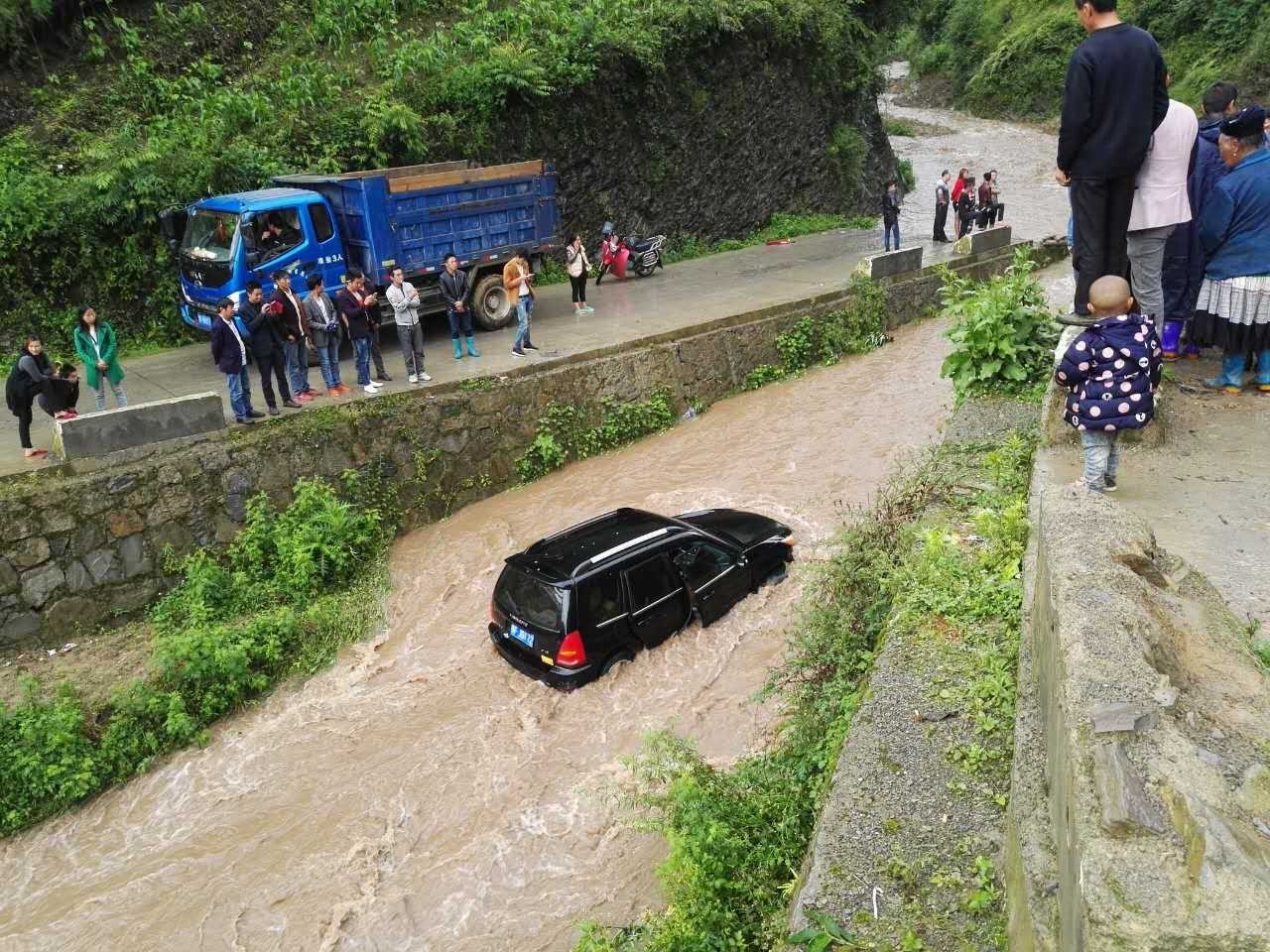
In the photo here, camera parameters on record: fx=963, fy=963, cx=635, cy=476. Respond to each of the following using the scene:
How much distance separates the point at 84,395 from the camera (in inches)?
483

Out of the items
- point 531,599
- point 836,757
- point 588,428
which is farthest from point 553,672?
point 588,428

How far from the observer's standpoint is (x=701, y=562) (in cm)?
924

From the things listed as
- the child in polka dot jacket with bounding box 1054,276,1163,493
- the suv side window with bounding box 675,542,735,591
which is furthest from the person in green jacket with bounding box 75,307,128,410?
the child in polka dot jacket with bounding box 1054,276,1163,493

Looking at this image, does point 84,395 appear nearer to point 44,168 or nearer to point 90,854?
point 44,168

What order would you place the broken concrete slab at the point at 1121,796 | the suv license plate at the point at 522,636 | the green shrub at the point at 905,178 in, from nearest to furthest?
1. the broken concrete slab at the point at 1121,796
2. the suv license plate at the point at 522,636
3. the green shrub at the point at 905,178

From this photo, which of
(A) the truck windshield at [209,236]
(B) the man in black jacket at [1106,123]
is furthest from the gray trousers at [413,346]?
(B) the man in black jacket at [1106,123]

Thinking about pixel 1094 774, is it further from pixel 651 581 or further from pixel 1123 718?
pixel 651 581

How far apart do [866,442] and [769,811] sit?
29.5ft

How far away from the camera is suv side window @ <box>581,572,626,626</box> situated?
8.38m

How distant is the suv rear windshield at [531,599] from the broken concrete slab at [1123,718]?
6084mm

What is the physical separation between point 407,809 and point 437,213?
8822 mm

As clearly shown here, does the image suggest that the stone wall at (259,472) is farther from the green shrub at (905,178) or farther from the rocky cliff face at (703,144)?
the green shrub at (905,178)

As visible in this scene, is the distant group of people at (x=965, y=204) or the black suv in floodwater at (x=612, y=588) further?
the distant group of people at (x=965, y=204)

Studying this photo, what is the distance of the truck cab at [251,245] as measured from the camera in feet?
40.7
